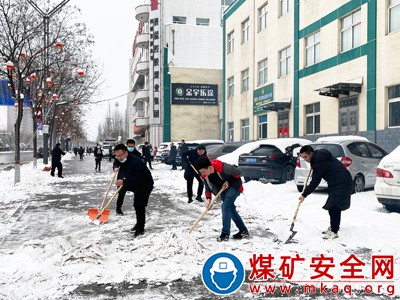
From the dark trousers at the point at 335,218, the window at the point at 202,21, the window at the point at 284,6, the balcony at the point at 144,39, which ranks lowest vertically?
the dark trousers at the point at 335,218

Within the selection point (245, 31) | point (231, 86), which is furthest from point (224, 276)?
point (231, 86)

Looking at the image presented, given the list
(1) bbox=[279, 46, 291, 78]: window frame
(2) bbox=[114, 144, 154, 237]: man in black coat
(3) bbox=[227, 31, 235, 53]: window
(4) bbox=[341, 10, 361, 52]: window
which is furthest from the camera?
(3) bbox=[227, 31, 235, 53]: window

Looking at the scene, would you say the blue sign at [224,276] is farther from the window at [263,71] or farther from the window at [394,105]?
the window at [263,71]

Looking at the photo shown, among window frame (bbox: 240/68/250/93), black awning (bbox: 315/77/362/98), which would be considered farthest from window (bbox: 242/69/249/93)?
black awning (bbox: 315/77/362/98)

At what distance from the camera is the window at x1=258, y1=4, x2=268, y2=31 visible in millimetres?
26117

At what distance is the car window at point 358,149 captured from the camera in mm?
10805

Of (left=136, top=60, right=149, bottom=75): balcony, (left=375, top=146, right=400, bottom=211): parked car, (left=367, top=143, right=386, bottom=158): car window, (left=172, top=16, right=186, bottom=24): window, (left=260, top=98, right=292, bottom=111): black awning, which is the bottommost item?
(left=375, top=146, right=400, bottom=211): parked car

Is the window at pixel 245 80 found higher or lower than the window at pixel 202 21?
lower

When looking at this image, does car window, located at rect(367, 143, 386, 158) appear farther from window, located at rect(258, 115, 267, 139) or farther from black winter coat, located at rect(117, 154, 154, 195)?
window, located at rect(258, 115, 267, 139)

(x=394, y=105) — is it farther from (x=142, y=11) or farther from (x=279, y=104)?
(x=142, y=11)

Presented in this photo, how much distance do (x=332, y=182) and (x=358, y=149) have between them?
17.1 ft

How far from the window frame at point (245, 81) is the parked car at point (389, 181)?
69.9 feet

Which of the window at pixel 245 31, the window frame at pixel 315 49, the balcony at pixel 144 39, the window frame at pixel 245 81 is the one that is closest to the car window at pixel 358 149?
the window frame at pixel 315 49

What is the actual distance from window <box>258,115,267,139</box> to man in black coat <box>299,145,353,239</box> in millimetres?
19363
